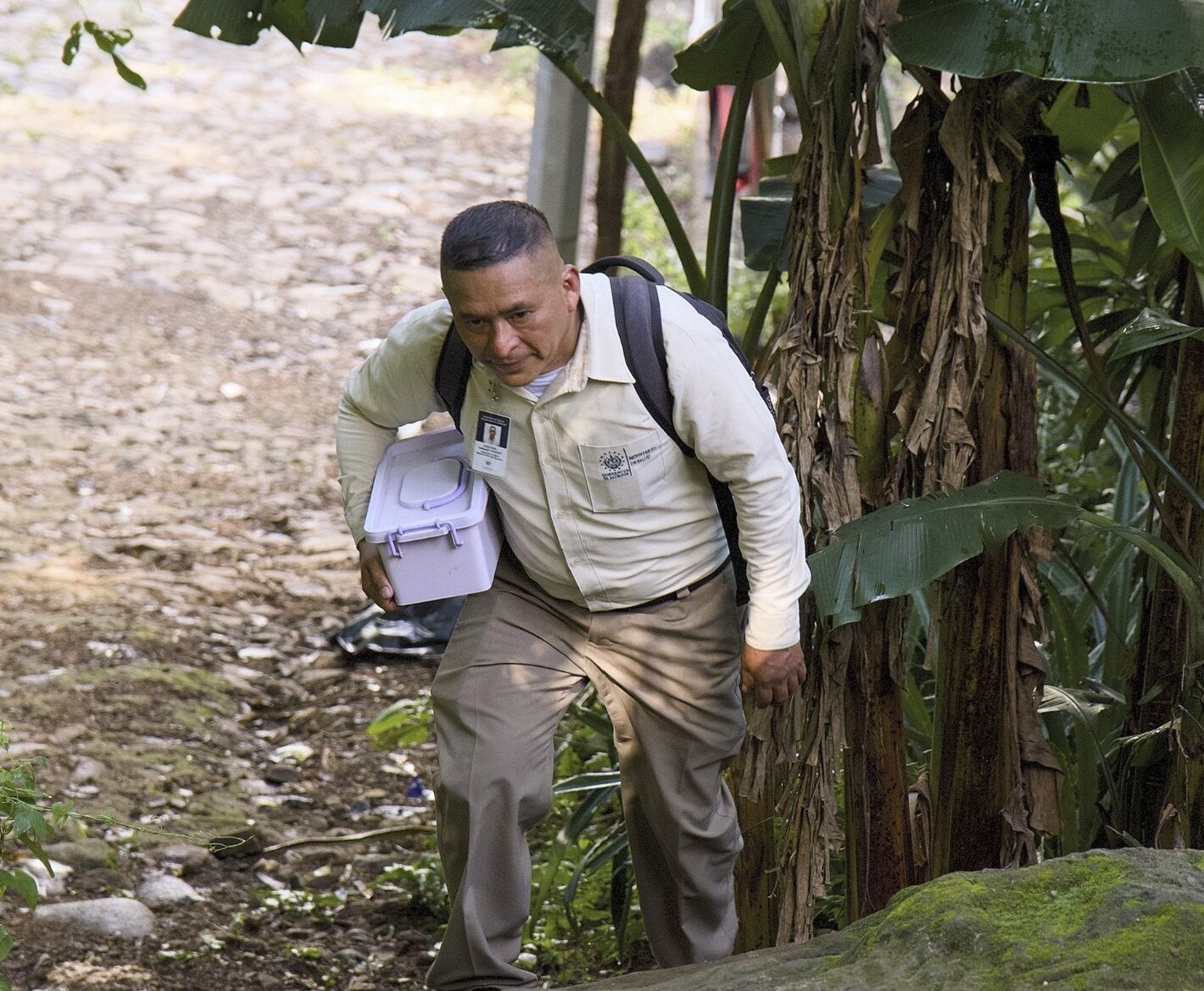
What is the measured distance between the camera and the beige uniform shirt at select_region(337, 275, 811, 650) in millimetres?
2766

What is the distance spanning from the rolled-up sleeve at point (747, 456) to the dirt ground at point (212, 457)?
50.9 inches

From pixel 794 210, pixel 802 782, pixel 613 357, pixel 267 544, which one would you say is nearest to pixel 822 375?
pixel 794 210

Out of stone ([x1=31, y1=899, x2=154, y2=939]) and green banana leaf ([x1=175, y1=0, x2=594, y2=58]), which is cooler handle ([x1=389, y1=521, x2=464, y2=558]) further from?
stone ([x1=31, y1=899, x2=154, y2=939])

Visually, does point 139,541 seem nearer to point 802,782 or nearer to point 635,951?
point 635,951

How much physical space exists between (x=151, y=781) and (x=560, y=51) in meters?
2.62

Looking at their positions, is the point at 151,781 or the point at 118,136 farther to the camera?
the point at 118,136

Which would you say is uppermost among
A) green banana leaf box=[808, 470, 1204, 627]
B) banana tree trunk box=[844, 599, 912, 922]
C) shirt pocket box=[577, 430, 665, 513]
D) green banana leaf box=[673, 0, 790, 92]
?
green banana leaf box=[673, 0, 790, 92]

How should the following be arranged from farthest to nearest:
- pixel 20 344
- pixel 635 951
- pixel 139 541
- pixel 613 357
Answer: pixel 20 344
pixel 139 541
pixel 635 951
pixel 613 357

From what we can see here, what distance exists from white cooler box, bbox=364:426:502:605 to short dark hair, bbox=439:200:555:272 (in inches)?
19.2

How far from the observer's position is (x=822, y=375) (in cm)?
311

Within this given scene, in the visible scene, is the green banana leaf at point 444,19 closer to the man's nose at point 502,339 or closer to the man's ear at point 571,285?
the man's ear at point 571,285

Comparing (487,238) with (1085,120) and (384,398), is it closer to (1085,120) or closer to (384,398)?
(384,398)

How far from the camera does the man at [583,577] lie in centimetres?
275

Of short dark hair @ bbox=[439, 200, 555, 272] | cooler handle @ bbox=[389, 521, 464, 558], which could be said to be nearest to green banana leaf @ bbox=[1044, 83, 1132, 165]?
short dark hair @ bbox=[439, 200, 555, 272]
